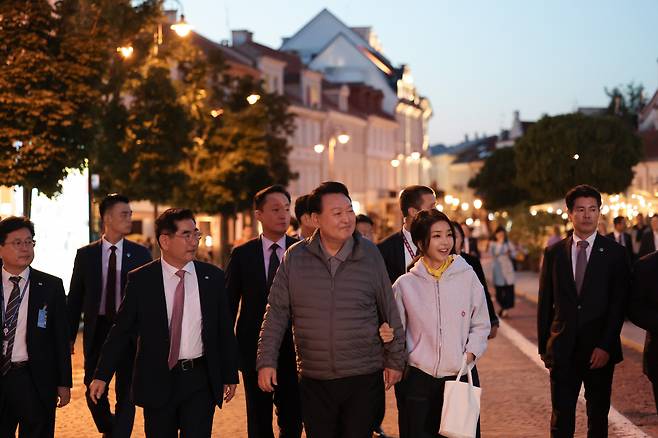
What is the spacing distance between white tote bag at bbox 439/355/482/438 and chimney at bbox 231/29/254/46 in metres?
72.6

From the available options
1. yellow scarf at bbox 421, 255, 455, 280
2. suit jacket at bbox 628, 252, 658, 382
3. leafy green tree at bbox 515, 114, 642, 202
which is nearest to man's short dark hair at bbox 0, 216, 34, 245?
yellow scarf at bbox 421, 255, 455, 280

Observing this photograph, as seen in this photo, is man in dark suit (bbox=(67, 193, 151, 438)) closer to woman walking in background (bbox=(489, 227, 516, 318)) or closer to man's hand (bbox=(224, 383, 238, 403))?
man's hand (bbox=(224, 383, 238, 403))

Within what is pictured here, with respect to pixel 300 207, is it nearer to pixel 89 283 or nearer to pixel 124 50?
pixel 89 283

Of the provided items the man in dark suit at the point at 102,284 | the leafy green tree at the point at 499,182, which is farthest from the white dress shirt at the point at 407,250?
the leafy green tree at the point at 499,182

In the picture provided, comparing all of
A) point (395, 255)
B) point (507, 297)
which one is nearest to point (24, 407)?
point (395, 255)

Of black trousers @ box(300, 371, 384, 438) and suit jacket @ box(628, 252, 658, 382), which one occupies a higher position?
suit jacket @ box(628, 252, 658, 382)

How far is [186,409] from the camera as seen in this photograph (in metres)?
7.80

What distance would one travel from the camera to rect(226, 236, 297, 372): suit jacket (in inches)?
367

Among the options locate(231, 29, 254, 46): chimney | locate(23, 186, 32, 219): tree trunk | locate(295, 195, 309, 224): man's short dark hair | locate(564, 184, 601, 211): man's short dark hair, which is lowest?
locate(295, 195, 309, 224): man's short dark hair

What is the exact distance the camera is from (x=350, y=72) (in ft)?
332

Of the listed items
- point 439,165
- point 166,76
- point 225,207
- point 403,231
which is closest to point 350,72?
point 225,207

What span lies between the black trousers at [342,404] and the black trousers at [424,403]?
1.32ft

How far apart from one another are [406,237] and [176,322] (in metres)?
2.44

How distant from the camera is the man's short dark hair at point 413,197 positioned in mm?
9383
